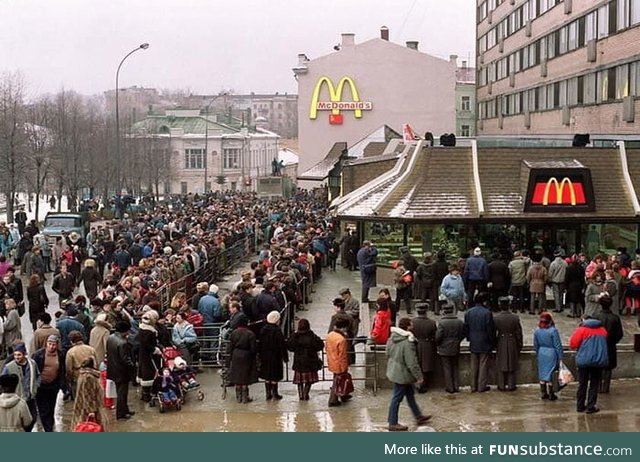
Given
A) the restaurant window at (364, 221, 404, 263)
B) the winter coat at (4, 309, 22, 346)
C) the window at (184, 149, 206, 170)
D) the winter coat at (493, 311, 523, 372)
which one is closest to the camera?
the winter coat at (493, 311, 523, 372)

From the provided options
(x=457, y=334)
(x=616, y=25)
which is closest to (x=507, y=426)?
(x=457, y=334)

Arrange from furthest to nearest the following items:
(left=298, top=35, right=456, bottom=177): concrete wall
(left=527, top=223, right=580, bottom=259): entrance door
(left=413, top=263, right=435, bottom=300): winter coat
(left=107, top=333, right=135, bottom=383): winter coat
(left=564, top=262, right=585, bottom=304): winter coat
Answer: (left=298, top=35, right=456, bottom=177): concrete wall
(left=527, top=223, right=580, bottom=259): entrance door
(left=413, top=263, right=435, bottom=300): winter coat
(left=564, top=262, right=585, bottom=304): winter coat
(left=107, top=333, right=135, bottom=383): winter coat

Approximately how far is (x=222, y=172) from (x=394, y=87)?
105ft

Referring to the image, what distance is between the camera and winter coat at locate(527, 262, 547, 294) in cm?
1999

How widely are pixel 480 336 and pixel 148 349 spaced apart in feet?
16.4

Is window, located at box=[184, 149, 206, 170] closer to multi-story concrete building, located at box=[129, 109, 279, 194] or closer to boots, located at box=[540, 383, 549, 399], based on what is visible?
multi-story concrete building, located at box=[129, 109, 279, 194]

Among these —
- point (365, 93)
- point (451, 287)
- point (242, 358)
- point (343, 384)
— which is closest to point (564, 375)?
point (343, 384)

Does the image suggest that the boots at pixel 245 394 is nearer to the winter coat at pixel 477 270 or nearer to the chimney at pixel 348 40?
the winter coat at pixel 477 270

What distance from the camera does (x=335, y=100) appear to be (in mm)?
75312

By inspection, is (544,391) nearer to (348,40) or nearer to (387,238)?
(387,238)

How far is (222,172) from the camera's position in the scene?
104m

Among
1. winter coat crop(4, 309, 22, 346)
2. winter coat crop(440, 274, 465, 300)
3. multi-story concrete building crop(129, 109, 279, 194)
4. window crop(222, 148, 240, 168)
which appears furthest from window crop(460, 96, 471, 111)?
winter coat crop(4, 309, 22, 346)

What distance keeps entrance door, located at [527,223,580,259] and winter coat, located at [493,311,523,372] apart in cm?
977
